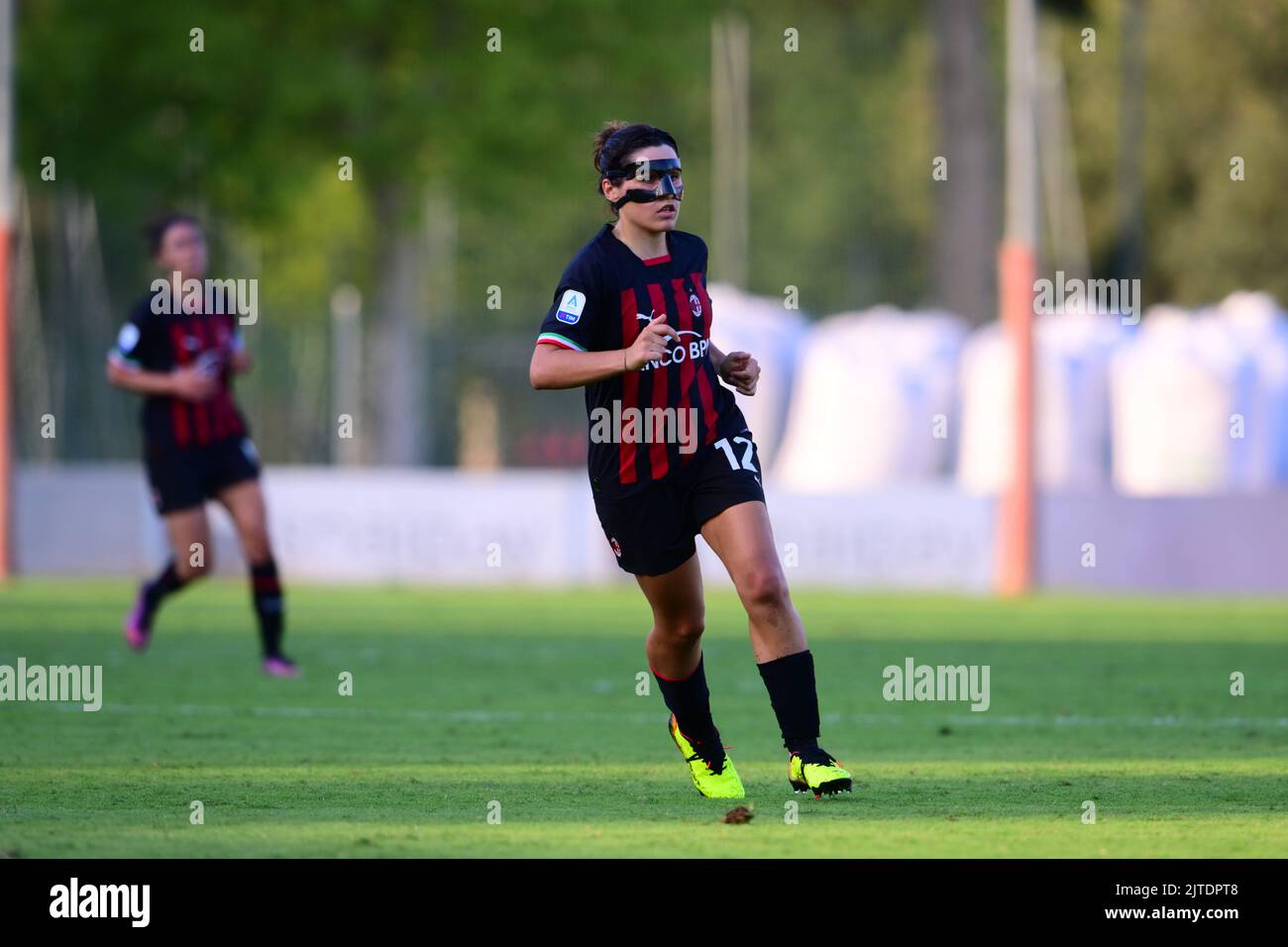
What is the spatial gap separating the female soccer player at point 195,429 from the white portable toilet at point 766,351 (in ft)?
41.2

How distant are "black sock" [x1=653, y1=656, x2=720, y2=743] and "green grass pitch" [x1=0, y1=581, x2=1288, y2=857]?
218 millimetres

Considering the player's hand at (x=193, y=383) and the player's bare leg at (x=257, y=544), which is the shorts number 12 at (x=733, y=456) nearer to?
the player's bare leg at (x=257, y=544)

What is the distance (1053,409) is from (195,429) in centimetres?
1363

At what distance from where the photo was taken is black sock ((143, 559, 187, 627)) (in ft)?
45.0

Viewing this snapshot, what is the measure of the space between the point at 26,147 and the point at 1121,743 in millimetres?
22490

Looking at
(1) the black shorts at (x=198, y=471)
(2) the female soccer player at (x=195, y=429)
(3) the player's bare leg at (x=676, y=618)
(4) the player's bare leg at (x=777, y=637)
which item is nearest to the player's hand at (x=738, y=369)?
(4) the player's bare leg at (x=777, y=637)

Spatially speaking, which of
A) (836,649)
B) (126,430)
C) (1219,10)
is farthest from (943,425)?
(1219,10)

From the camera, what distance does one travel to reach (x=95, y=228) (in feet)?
108

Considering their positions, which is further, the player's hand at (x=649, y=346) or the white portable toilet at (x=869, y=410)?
the white portable toilet at (x=869, y=410)

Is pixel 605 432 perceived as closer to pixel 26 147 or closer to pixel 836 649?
pixel 836 649

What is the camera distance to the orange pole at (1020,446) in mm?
22141

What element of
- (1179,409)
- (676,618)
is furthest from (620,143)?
(1179,409)

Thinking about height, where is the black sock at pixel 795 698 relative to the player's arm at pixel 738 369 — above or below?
below
